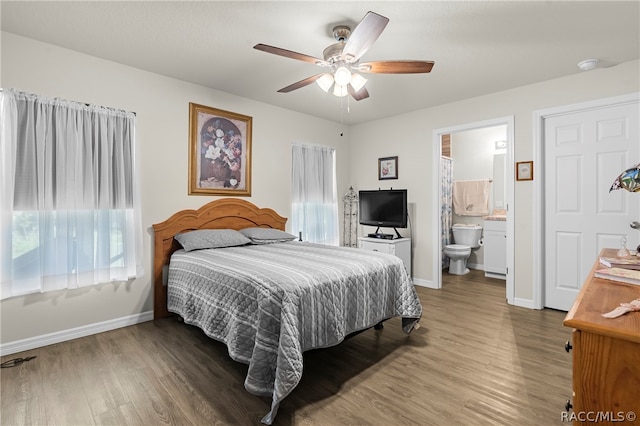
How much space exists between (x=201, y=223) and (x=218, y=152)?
87 centimetres

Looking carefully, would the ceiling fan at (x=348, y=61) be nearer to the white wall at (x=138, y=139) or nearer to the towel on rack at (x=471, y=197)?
the white wall at (x=138, y=139)

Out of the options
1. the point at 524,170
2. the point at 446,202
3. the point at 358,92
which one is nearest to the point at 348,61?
the point at 358,92

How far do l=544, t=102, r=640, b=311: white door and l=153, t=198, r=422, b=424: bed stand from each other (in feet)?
6.31

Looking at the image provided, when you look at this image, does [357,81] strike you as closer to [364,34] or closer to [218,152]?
[364,34]

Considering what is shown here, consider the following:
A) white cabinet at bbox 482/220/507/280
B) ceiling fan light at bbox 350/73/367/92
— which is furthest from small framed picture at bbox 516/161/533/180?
ceiling fan light at bbox 350/73/367/92

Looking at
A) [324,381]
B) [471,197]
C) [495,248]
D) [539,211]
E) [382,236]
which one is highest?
[471,197]

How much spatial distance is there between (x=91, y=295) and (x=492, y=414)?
3.26 m

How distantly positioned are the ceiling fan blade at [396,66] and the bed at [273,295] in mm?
1479

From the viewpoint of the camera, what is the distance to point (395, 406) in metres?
1.83

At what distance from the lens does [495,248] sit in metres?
5.07

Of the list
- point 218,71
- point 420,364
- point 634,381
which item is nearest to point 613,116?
point 420,364

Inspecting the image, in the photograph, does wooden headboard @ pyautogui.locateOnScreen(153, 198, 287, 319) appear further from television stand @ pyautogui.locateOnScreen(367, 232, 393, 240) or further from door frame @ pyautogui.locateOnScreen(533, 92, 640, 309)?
door frame @ pyautogui.locateOnScreen(533, 92, 640, 309)

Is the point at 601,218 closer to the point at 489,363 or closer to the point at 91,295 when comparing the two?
the point at 489,363

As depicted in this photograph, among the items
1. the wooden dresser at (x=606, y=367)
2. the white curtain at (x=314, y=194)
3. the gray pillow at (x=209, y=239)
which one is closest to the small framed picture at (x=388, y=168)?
the white curtain at (x=314, y=194)
